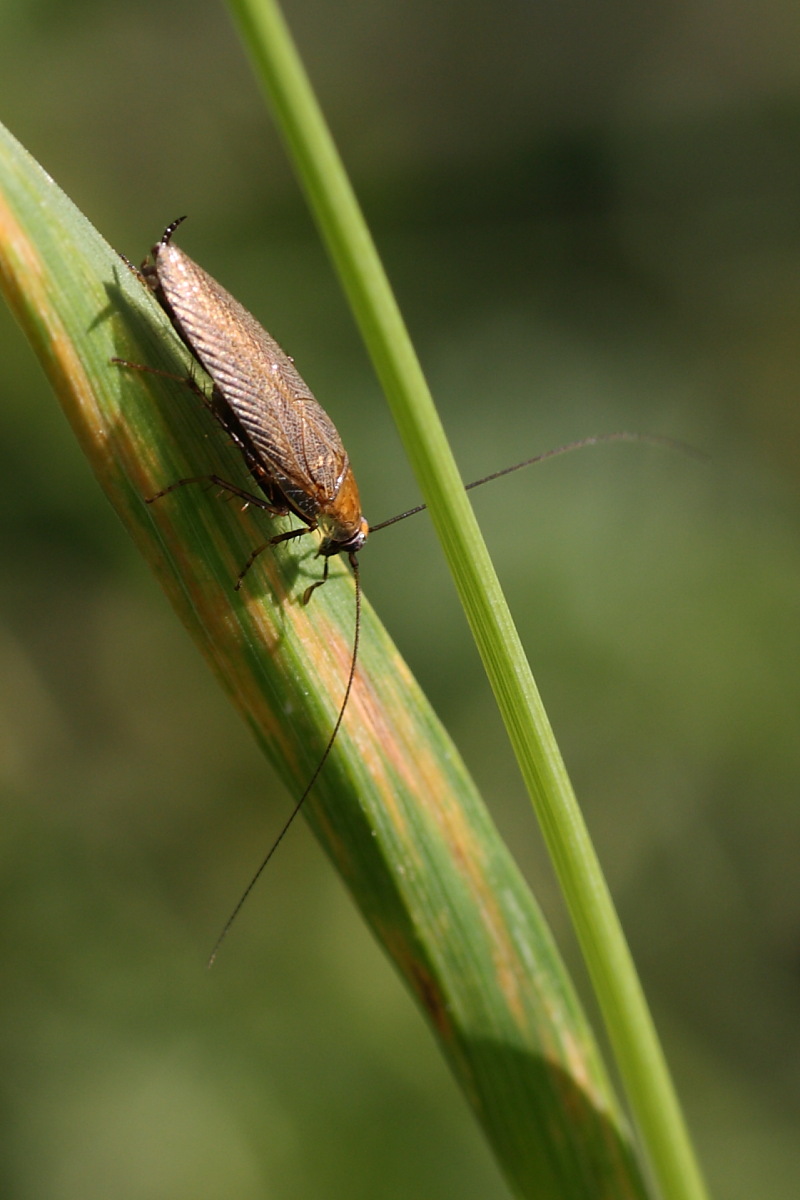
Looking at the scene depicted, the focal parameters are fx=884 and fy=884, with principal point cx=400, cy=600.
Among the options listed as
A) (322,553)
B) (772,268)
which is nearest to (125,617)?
(322,553)

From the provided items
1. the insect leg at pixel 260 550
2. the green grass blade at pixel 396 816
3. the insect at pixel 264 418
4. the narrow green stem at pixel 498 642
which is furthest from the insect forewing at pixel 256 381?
the narrow green stem at pixel 498 642

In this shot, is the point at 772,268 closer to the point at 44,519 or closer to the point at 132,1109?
the point at 44,519

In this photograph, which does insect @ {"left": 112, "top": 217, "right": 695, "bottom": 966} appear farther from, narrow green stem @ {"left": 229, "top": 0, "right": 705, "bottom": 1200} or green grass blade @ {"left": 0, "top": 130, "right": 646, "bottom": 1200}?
narrow green stem @ {"left": 229, "top": 0, "right": 705, "bottom": 1200}

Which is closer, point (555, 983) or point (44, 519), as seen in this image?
point (555, 983)

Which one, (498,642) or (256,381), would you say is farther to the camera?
(256,381)

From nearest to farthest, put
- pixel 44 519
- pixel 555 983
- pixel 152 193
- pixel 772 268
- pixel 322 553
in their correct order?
Result: pixel 555 983
pixel 322 553
pixel 44 519
pixel 152 193
pixel 772 268

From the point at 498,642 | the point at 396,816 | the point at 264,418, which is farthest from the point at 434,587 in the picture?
the point at 498,642

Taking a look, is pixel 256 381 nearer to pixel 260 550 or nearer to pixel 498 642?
pixel 260 550
